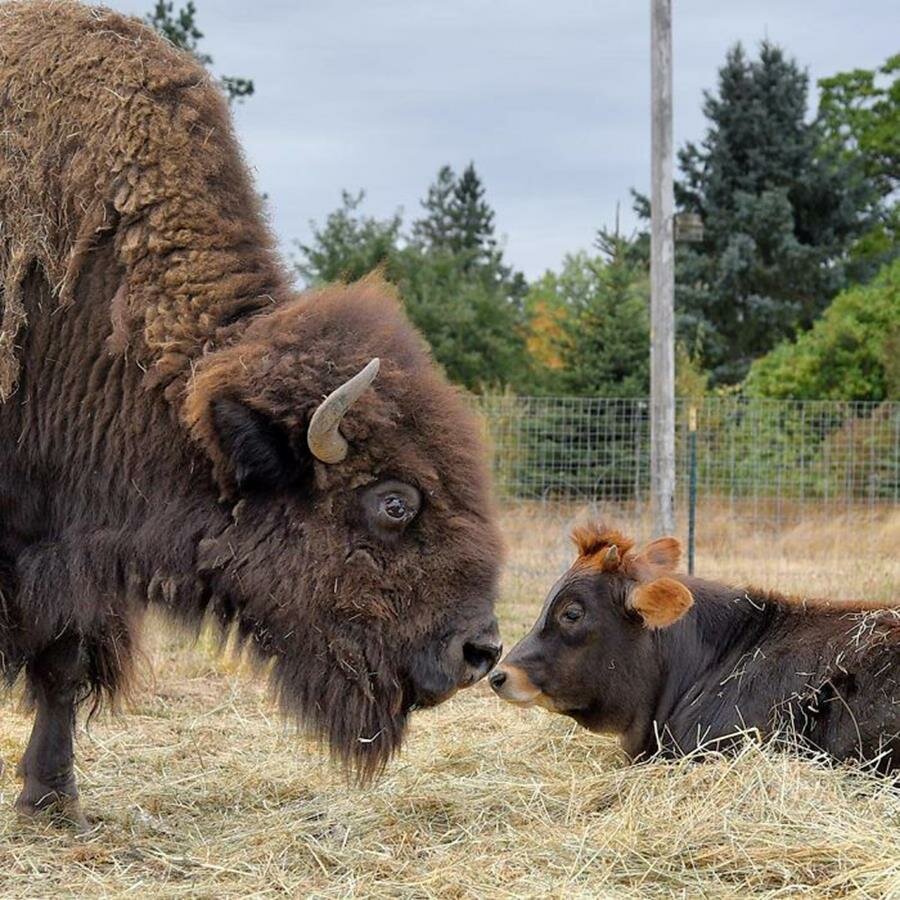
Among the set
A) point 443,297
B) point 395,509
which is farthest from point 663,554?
point 443,297

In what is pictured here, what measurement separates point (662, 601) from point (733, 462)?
914 centimetres

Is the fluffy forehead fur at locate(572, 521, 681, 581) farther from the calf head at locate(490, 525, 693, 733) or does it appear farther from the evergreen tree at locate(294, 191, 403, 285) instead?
the evergreen tree at locate(294, 191, 403, 285)

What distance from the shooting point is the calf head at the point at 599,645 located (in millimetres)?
6164

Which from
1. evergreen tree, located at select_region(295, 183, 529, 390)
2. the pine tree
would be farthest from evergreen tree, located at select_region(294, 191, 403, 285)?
the pine tree

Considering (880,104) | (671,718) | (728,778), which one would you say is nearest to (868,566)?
(671,718)

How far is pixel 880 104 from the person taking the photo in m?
42.0

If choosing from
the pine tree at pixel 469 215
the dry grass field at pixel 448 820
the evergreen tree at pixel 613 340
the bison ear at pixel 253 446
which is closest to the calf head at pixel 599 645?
the dry grass field at pixel 448 820

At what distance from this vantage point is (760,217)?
3300 centimetres

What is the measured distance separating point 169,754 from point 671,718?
2.51 metres

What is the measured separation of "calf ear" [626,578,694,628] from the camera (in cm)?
595

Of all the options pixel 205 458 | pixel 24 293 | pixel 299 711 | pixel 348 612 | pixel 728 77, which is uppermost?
pixel 728 77

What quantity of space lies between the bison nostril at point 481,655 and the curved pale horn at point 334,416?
81 cm

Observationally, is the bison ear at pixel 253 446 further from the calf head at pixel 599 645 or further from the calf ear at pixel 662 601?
the calf ear at pixel 662 601

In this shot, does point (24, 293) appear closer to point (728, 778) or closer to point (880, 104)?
point (728, 778)
